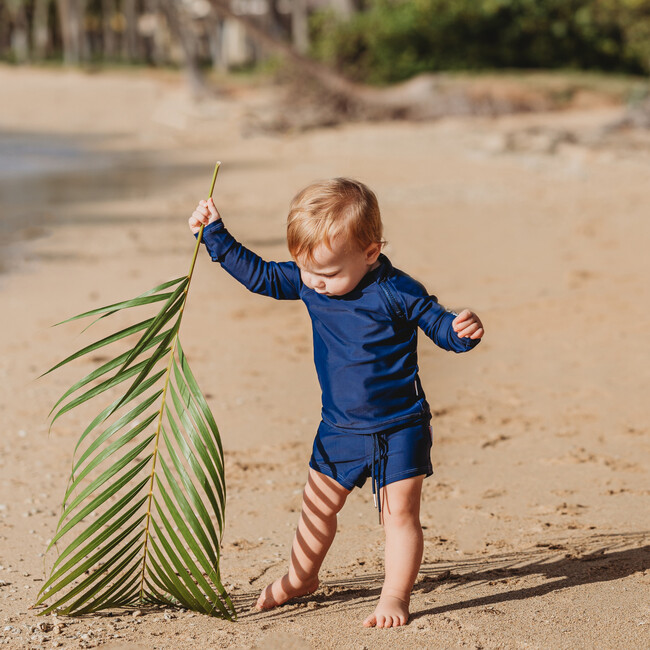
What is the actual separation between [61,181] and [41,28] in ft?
144

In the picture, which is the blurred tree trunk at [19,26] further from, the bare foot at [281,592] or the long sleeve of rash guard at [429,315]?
the long sleeve of rash guard at [429,315]

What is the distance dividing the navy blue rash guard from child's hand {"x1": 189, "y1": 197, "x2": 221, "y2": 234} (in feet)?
1.18

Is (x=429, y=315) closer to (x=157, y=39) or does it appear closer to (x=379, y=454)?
(x=379, y=454)

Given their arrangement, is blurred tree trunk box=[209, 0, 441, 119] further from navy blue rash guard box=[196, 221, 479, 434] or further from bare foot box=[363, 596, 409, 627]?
bare foot box=[363, 596, 409, 627]

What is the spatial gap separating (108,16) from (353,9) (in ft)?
85.3

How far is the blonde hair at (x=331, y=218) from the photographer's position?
8.34 ft

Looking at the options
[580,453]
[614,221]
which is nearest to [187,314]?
[580,453]

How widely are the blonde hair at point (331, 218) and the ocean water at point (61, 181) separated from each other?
6551mm

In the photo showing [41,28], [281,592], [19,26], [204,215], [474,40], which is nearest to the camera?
[204,215]

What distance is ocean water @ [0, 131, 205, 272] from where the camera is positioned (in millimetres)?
11156

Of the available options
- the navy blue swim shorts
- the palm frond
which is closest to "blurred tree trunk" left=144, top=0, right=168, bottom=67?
the palm frond

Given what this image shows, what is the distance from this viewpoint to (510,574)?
10.1 ft

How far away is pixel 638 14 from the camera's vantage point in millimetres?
24297

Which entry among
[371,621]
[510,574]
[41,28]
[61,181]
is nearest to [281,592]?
[371,621]
